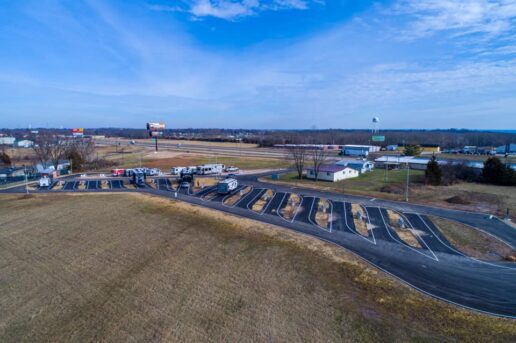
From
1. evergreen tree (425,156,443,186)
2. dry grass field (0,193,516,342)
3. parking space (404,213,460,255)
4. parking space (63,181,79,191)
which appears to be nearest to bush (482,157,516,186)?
evergreen tree (425,156,443,186)

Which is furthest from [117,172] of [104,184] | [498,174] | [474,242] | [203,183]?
[498,174]

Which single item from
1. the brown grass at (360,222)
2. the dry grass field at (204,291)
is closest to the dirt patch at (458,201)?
the brown grass at (360,222)

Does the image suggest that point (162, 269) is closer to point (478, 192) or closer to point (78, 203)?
point (78, 203)

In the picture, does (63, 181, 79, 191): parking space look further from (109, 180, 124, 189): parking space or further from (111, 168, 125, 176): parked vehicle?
(111, 168, 125, 176): parked vehicle

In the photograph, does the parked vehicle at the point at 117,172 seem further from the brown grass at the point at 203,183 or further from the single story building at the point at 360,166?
the single story building at the point at 360,166

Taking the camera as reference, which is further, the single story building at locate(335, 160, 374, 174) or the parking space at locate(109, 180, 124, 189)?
the single story building at locate(335, 160, 374, 174)

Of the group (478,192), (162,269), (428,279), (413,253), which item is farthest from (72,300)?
(478,192)
